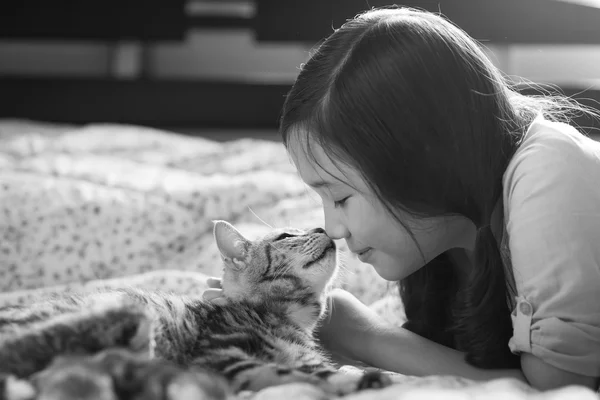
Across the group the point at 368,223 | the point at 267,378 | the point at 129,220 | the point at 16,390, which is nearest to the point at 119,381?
the point at 16,390

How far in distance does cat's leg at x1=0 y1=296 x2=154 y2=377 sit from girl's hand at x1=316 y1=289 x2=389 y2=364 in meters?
0.63

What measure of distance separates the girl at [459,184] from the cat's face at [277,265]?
0.46ft

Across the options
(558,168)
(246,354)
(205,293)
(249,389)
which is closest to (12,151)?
(205,293)

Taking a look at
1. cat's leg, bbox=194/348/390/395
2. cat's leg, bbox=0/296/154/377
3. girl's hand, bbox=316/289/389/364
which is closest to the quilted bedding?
girl's hand, bbox=316/289/389/364

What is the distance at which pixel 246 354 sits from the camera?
1.00 metres

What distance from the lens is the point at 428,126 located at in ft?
3.37

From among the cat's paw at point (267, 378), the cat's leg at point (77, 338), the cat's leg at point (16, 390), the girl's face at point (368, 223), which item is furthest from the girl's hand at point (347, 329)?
the cat's leg at point (16, 390)

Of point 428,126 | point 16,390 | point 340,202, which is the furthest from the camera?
point 340,202

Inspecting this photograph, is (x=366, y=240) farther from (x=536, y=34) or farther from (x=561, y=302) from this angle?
(x=536, y=34)

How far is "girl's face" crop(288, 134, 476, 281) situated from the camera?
1.09 m

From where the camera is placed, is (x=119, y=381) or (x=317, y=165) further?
(x=317, y=165)

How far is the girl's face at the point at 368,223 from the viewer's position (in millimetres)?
1090

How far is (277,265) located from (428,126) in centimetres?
46

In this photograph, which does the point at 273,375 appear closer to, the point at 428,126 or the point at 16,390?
the point at 16,390
